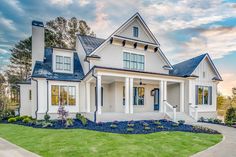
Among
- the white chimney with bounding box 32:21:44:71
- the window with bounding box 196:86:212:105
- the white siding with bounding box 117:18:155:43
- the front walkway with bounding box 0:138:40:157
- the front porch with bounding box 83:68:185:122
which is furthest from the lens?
the window with bounding box 196:86:212:105

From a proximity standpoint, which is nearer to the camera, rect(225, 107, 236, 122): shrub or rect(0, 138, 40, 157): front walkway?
rect(0, 138, 40, 157): front walkway

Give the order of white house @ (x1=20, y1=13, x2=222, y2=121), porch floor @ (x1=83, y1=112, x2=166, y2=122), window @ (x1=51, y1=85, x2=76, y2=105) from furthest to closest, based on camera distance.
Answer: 1. window @ (x1=51, y1=85, x2=76, y2=105)
2. white house @ (x1=20, y1=13, x2=222, y2=121)
3. porch floor @ (x1=83, y1=112, x2=166, y2=122)

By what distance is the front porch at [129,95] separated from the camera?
1363cm

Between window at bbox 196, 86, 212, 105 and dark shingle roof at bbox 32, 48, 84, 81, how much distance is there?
1178cm

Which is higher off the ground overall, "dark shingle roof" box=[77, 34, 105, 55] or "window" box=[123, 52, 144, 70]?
"dark shingle roof" box=[77, 34, 105, 55]

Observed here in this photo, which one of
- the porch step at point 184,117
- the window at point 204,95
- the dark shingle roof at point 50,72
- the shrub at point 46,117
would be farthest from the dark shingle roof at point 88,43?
the window at point 204,95

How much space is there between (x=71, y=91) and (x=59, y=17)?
2061 centimetres

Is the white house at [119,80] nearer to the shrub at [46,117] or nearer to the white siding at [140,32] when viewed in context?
the white siding at [140,32]

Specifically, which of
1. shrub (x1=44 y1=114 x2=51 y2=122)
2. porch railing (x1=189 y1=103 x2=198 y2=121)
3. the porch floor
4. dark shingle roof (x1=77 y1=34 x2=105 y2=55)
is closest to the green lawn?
the porch floor

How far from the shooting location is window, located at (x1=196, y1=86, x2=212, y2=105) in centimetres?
1831

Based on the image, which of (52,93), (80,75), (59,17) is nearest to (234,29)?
(80,75)

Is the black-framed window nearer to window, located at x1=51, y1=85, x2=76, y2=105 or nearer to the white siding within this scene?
the white siding

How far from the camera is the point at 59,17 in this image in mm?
→ 31422

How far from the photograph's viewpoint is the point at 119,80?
657 inches
